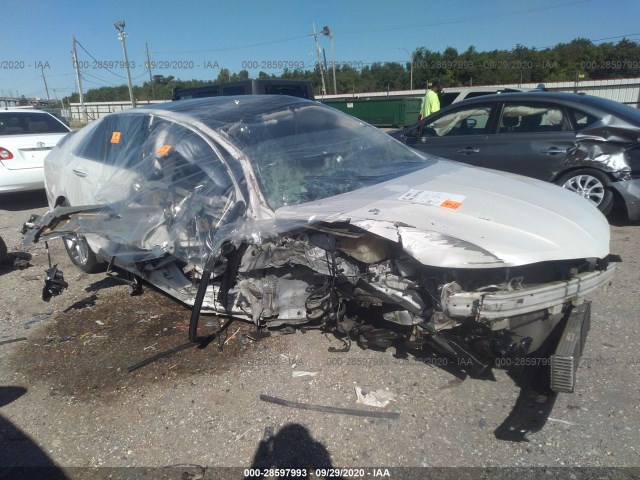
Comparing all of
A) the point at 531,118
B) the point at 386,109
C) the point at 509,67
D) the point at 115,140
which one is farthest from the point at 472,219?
the point at 509,67

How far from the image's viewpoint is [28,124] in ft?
26.1

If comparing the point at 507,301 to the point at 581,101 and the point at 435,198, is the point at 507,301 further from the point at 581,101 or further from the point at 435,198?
the point at 581,101

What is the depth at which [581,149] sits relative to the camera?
5129 millimetres

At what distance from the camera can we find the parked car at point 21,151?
7.13m

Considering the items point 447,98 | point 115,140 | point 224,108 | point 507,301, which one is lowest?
point 507,301

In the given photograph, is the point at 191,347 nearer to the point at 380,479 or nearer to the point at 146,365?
the point at 146,365

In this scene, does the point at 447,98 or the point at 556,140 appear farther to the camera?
the point at 447,98

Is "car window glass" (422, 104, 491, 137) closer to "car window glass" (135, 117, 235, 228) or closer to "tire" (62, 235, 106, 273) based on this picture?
"car window glass" (135, 117, 235, 228)

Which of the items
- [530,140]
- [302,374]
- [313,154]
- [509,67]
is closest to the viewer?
[302,374]

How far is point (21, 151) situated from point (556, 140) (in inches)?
309

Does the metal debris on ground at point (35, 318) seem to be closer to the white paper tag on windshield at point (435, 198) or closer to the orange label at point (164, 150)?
the orange label at point (164, 150)

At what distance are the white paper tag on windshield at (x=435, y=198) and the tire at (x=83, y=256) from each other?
3.31m

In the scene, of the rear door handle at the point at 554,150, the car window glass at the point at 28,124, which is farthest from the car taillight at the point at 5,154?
the rear door handle at the point at 554,150

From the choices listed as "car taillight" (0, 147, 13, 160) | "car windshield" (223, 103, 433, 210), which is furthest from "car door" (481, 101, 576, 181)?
"car taillight" (0, 147, 13, 160)
